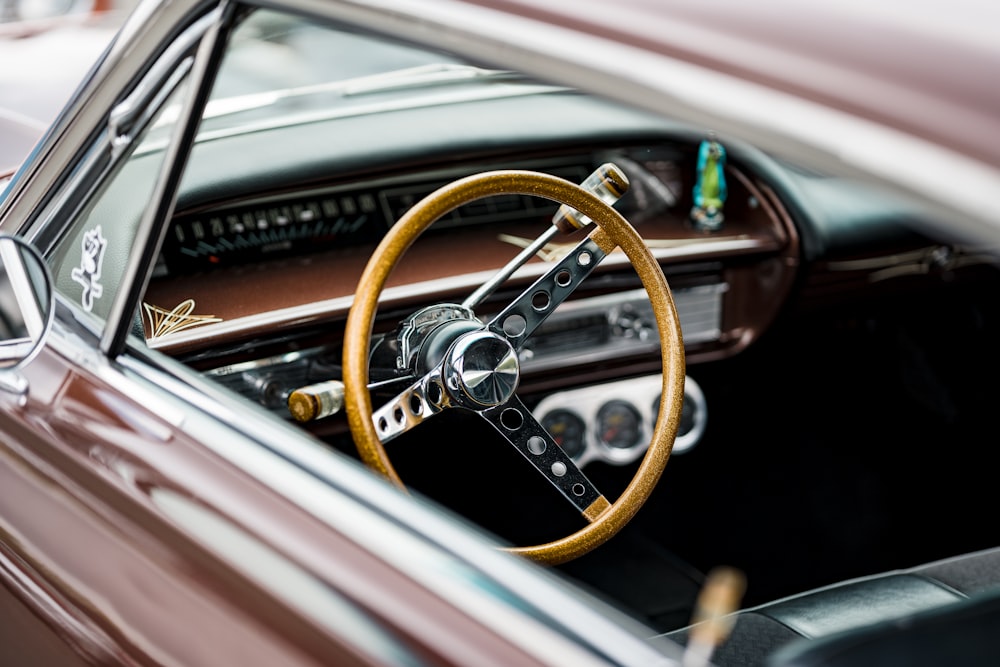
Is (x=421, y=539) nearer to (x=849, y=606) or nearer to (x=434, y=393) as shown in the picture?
(x=434, y=393)

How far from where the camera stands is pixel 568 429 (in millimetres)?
2740

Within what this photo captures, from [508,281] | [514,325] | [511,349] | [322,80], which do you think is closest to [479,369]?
[511,349]

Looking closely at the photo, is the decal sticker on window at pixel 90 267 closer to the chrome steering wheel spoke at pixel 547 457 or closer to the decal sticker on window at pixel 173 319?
the decal sticker on window at pixel 173 319

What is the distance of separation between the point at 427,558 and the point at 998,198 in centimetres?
53

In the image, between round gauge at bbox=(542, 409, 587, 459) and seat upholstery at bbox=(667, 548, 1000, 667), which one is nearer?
seat upholstery at bbox=(667, 548, 1000, 667)

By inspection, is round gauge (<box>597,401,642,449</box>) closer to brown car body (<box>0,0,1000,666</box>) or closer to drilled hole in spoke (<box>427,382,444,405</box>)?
drilled hole in spoke (<box>427,382,444,405</box>)

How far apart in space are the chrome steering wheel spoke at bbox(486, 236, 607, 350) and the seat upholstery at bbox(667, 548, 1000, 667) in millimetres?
494

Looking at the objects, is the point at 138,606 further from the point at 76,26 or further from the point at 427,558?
the point at 76,26

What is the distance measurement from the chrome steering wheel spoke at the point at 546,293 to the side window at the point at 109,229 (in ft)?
1.84

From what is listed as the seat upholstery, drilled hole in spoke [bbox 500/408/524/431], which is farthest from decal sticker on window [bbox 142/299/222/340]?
the seat upholstery

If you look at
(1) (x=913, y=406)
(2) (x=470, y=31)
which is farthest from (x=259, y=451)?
(1) (x=913, y=406)

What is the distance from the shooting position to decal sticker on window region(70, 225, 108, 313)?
1.50 m

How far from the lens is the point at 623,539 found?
9.29 ft

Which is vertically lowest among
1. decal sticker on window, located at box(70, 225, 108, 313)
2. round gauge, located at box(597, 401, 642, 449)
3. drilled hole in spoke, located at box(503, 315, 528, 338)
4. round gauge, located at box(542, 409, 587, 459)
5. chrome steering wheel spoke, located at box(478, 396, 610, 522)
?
decal sticker on window, located at box(70, 225, 108, 313)
